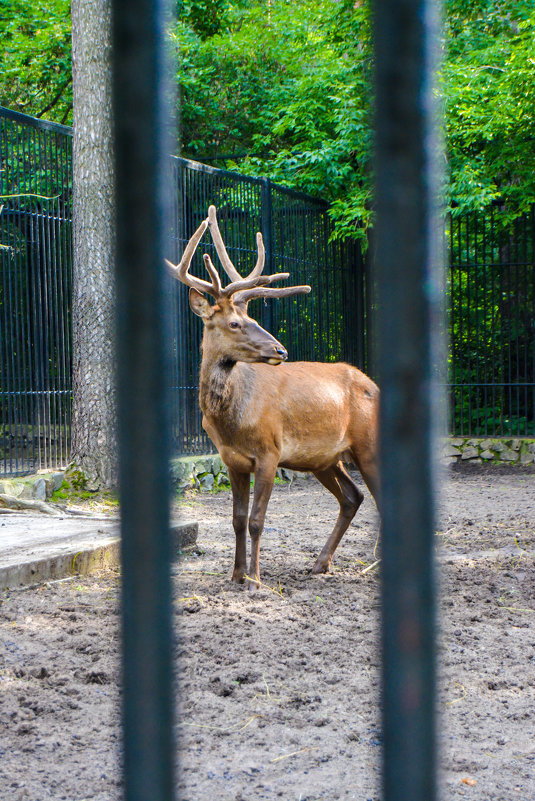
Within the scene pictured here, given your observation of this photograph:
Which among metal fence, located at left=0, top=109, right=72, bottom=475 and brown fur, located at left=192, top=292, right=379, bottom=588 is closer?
brown fur, located at left=192, top=292, right=379, bottom=588

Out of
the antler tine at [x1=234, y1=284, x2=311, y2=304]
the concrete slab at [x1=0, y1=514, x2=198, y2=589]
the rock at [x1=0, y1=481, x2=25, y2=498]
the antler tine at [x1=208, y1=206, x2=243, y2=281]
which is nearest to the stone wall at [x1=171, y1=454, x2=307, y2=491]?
the rock at [x1=0, y1=481, x2=25, y2=498]

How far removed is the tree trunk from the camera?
8992mm

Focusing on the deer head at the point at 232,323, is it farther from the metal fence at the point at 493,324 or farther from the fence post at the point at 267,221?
the metal fence at the point at 493,324

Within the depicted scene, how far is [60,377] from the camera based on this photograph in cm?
947

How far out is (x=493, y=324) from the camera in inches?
562

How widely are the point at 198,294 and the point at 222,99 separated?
43.7ft

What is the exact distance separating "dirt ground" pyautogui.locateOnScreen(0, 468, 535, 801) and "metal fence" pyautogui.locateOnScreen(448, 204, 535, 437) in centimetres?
789

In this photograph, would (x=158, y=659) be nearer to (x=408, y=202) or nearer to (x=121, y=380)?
(x=121, y=380)

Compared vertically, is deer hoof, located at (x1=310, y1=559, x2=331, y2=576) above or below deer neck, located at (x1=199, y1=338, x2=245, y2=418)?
below

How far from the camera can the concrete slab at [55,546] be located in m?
5.23

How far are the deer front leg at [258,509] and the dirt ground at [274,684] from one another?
0.68 ft

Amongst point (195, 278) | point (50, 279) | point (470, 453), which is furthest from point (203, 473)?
point (195, 278)

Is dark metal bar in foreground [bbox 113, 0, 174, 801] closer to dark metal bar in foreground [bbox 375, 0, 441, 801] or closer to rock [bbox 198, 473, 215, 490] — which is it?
dark metal bar in foreground [bbox 375, 0, 441, 801]

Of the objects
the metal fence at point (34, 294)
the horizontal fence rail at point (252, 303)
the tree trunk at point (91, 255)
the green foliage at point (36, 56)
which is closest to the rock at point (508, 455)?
the horizontal fence rail at point (252, 303)
